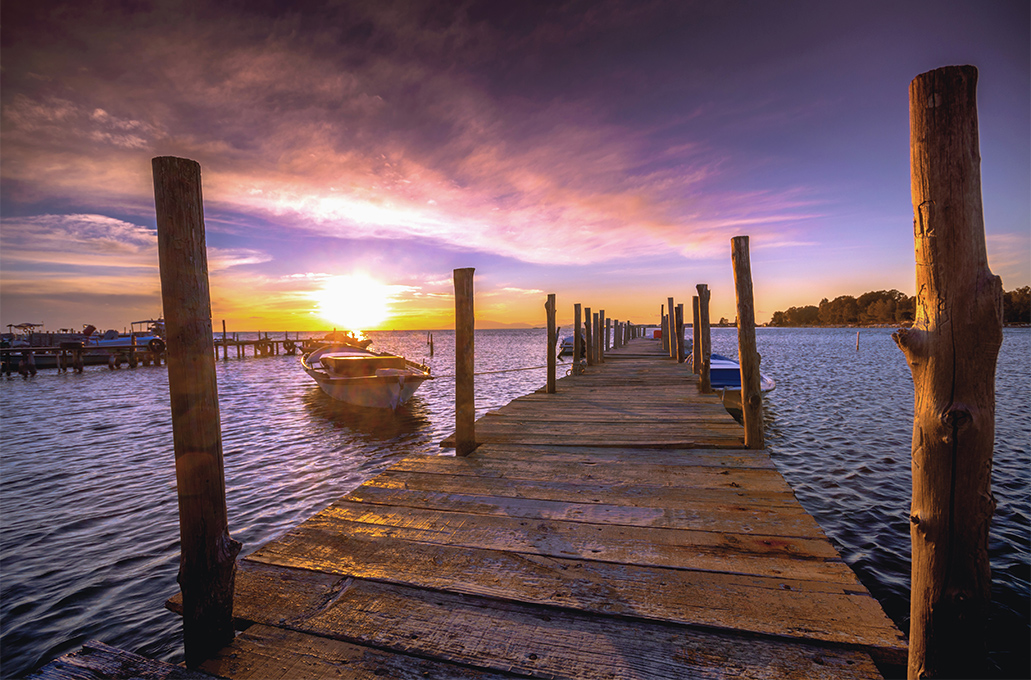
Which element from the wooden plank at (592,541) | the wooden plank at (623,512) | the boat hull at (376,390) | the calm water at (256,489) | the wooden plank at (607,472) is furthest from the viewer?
the boat hull at (376,390)

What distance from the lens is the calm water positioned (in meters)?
4.47

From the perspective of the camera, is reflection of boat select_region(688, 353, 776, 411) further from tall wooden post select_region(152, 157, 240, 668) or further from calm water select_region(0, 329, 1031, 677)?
tall wooden post select_region(152, 157, 240, 668)

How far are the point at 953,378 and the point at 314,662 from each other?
2976mm

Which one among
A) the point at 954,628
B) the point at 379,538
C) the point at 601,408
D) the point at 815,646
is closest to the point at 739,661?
the point at 815,646

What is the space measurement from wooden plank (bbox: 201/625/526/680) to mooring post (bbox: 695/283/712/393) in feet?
27.8

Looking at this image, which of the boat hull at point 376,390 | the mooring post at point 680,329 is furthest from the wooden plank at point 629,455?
the mooring post at point 680,329

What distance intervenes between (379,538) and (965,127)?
382 centimetres

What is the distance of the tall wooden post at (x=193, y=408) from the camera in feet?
6.94

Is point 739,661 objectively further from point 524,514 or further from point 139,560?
point 139,560

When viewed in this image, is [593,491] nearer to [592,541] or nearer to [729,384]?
[592,541]

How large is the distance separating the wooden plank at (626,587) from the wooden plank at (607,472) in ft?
4.90

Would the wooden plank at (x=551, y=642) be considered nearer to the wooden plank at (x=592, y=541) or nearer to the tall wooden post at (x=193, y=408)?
the tall wooden post at (x=193, y=408)

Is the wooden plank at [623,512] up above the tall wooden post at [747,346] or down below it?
below

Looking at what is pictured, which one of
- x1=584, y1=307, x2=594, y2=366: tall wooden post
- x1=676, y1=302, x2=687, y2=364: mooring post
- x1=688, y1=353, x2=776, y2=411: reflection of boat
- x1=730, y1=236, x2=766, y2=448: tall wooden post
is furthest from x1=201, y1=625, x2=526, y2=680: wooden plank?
x1=676, y1=302, x2=687, y2=364: mooring post
